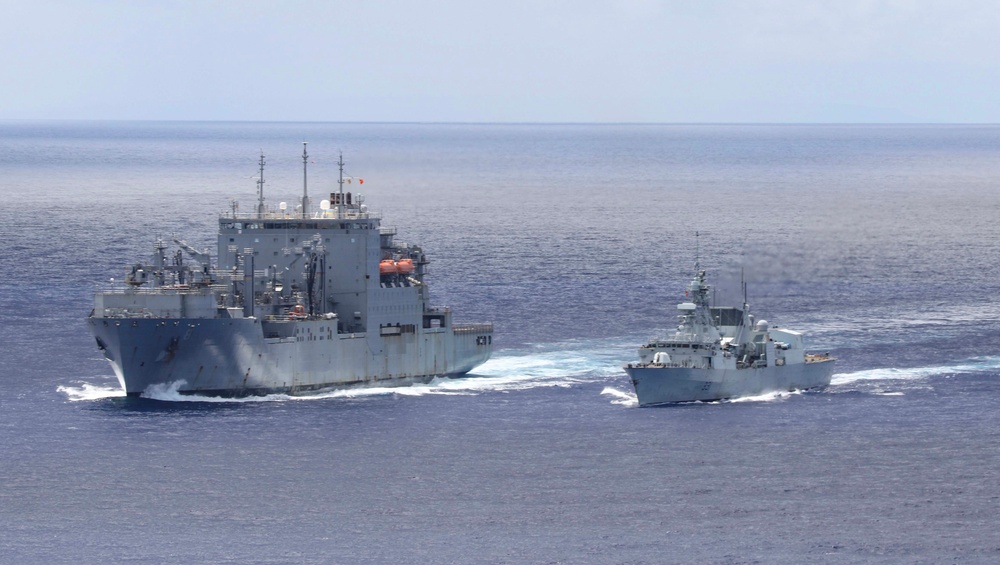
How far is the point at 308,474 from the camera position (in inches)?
2709

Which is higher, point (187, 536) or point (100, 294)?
point (100, 294)

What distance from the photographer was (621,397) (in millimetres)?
85375

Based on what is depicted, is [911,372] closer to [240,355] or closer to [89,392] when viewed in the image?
[240,355]

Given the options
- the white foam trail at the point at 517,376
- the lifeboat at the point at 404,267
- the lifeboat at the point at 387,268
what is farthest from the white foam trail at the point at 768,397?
the lifeboat at the point at 387,268

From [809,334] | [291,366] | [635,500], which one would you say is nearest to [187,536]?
[635,500]

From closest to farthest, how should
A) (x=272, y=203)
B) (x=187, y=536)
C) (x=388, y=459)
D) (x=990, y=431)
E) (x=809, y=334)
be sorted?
(x=187, y=536) < (x=388, y=459) < (x=990, y=431) < (x=809, y=334) < (x=272, y=203)

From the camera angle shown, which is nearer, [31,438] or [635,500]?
[635,500]

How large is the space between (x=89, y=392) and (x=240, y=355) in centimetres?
706

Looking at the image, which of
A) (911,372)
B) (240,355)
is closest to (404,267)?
(240,355)

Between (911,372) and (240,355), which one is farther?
(911,372)

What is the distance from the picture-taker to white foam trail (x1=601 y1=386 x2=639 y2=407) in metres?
84.3

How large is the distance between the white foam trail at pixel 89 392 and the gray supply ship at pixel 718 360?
2362cm

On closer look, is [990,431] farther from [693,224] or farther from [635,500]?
[693,224]

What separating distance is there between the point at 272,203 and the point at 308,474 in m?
109
